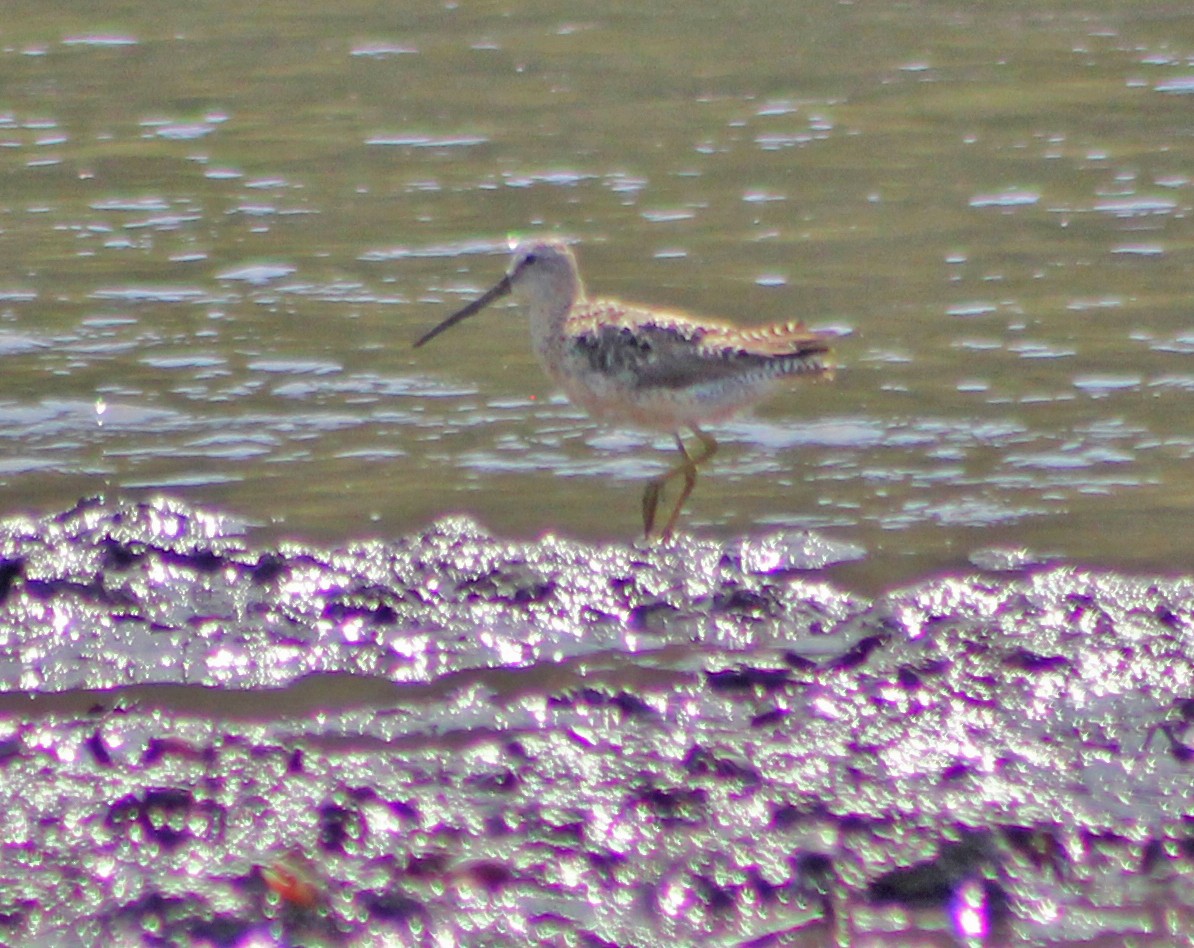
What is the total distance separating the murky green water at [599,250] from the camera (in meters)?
7.50

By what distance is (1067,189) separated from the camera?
1133 centimetres

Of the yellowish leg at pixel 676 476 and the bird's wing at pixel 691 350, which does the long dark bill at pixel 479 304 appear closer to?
the bird's wing at pixel 691 350

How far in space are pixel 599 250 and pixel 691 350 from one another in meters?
3.39

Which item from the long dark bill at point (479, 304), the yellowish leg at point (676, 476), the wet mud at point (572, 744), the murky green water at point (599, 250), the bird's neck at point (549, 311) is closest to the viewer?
the wet mud at point (572, 744)

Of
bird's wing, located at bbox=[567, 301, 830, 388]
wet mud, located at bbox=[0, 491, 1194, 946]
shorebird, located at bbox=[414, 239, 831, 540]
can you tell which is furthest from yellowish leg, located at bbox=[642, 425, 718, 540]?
wet mud, located at bbox=[0, 491, 1194, 946]

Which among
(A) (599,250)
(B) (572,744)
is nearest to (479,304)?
(A) (599,250)

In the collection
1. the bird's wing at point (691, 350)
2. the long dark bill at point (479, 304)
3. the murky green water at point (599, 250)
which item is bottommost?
the murky green water at point (599, 250)

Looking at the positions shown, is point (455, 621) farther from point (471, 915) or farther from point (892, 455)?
point (892, 455)

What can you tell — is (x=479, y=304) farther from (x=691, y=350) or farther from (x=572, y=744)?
(x=572, y=744)

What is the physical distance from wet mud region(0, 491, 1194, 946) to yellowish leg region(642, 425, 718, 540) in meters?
0.45

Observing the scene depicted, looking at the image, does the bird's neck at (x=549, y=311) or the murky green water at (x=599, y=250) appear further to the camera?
the bird's neck at (x=549, y=311)

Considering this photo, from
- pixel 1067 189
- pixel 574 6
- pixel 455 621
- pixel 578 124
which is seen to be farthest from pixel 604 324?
pixel 574 6

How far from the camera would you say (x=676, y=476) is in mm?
7422

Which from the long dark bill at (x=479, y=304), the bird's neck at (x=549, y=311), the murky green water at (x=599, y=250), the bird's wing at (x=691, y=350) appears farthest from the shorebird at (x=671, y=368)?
the long dark bill at (x=479, y=304)
